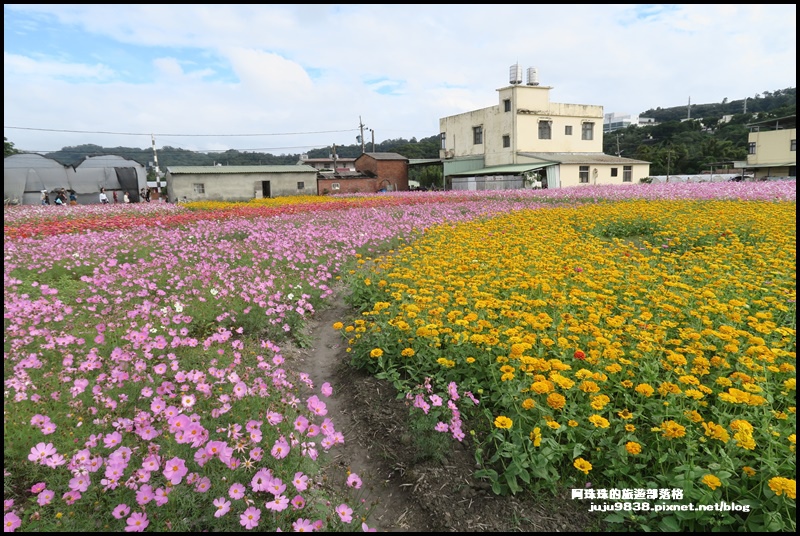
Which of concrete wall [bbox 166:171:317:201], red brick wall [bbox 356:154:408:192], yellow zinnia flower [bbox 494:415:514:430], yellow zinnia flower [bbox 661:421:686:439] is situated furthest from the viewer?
red brick wall [bbox 356:154:408:192]

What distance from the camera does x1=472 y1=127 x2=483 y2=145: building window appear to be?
150ft

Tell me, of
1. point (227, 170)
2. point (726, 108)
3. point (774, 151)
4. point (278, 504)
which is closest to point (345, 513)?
point (278, 504)

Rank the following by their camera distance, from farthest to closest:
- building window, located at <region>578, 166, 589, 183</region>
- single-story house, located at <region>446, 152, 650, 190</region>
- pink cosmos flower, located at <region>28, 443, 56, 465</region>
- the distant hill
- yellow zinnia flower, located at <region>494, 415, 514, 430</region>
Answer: the distant hill < building window, located at <region>578, 166, 589, 183</region> < single-story house, located at <region>446, 152, 650, 190</region> < yellow zinnia flower, located at <region>494, 415, 514, 430</region> < pink cosmos flower, located at <region>28, 443, 56, 465</region>

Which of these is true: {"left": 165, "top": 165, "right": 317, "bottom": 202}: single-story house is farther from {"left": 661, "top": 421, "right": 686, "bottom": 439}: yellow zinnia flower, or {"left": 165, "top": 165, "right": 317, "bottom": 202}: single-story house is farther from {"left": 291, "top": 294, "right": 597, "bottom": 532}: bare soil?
{"left": 661, "top": 421, "right": 686, "bottom": 439}: yellow zinnia flower

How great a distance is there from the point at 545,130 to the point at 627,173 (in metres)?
8.85

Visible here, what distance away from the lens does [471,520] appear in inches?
105

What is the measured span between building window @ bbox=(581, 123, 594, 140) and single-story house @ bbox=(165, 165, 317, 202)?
2780 cm

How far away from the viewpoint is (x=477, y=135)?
152 ft

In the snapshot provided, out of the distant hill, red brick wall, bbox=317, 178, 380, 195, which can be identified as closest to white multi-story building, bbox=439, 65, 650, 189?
red brick wall, bbox=317, 178, 380, 195

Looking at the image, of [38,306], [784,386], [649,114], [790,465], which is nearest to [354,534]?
[790,465]

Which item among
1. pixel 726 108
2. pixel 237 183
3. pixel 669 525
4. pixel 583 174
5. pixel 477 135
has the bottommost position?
pixel 669 525

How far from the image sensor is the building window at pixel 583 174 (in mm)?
39806

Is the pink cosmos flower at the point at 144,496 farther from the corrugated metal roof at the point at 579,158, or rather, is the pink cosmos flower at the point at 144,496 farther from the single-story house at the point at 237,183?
the corrugated metal roof at the point at 579,158

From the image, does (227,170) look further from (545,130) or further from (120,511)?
(120,511)
